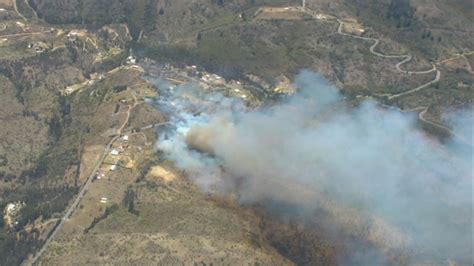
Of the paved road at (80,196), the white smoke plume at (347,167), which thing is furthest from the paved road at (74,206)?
the white smoke plume at (347,167)

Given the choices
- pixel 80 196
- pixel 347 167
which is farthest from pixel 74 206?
pixel 347 167

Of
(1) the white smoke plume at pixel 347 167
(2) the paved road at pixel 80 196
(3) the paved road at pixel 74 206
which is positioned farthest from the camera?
(2) the paved road at pixel 80 196

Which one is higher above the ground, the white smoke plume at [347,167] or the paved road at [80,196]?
the white smoke plume at [347,167]

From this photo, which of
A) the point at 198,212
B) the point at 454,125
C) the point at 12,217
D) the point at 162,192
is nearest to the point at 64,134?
the point at 12,217

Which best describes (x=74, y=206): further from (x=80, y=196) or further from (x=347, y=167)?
(x=347, y=167)

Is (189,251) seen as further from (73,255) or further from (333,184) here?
(333,184)

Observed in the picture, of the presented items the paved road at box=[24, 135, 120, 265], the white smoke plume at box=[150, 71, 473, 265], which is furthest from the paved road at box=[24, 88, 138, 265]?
the white smoke plume at box=[150, 71, 473, 265]

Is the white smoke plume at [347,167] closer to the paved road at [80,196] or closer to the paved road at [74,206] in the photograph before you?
the paved road at [80,196]

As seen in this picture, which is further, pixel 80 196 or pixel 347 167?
pixel 80 196

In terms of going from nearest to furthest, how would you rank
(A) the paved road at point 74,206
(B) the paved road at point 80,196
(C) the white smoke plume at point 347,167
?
(C) the white smoke plume at point 347,167 → (A) the paved road at point 74,206 → (B) the paved road at point 80,196
